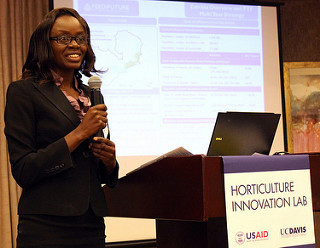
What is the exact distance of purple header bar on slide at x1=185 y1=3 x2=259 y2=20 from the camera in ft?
13.4

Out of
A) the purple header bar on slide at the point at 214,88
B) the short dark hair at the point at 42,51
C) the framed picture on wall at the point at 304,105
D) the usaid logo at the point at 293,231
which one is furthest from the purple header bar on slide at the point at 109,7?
the usaid logo at the point at 293,231

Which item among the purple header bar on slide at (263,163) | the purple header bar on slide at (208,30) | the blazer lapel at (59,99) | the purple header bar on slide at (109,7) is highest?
the purple header bar on slide at (109,7)

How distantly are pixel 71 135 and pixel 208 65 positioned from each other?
268 centimetres

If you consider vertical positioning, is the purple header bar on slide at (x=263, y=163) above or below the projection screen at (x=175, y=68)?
below

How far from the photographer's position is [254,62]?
165 inches

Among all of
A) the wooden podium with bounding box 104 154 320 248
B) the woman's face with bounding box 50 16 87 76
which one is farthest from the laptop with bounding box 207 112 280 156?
the woman's face with bounding box 50 16 87 76

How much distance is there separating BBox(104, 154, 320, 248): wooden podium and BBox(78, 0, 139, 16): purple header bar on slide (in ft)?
6.68

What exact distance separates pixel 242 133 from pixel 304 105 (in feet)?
9.31

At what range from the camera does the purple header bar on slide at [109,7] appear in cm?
377

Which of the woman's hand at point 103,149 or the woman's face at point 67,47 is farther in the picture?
the woman's face at point 67,47

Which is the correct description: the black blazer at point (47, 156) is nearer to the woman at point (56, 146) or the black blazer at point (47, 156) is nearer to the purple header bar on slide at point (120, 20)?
the woman at point (56, 146)

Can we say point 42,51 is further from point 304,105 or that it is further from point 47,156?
point 304,105

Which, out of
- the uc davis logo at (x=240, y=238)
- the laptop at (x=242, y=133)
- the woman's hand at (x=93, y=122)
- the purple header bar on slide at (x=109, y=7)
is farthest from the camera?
the purple header bar on slide at (x=109, y=7)

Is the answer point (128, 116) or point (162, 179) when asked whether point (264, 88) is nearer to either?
point (128, 116)
